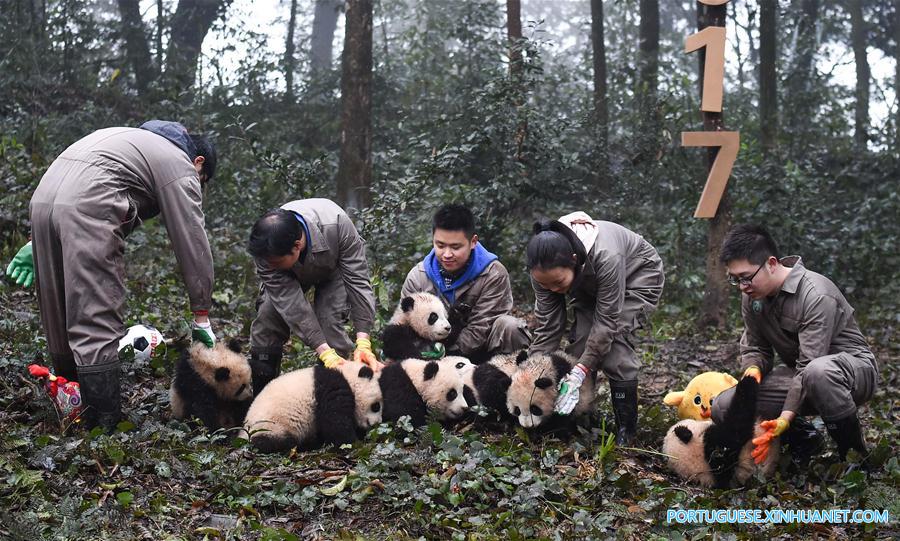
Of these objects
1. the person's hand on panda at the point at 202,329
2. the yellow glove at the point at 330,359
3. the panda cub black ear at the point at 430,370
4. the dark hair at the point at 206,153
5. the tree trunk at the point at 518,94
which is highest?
the tree trunk at the point at 518,94

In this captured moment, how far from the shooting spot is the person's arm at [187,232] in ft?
16.5

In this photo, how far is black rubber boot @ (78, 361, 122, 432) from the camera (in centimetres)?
478

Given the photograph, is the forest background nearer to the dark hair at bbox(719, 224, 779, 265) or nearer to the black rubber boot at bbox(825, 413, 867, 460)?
the black rubber boot at bbox(825, 413, 867, 460)

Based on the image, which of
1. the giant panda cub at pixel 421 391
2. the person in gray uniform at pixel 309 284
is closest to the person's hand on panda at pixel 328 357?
the person in gray uniform at pixel 309 284

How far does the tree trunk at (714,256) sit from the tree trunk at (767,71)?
174 inches

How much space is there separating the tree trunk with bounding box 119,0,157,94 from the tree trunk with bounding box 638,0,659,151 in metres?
9.18

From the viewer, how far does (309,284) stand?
20.8 ft

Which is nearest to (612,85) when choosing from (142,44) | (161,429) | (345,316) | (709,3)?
(709,3)

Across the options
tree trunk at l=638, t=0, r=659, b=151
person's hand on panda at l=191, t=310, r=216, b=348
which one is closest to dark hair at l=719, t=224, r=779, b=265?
person's hand on panda at l=191, t=310, r=216, b=348

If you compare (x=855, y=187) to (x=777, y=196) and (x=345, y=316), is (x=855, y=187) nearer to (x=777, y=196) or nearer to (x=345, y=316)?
(x=777, y=196)

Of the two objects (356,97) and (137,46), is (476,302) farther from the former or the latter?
(137,46)

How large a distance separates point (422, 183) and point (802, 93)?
10.6 metres

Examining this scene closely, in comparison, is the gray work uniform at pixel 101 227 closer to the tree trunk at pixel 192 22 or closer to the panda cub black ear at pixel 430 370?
the panda cub black ear at pixel 430 370

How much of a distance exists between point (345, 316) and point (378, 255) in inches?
129
